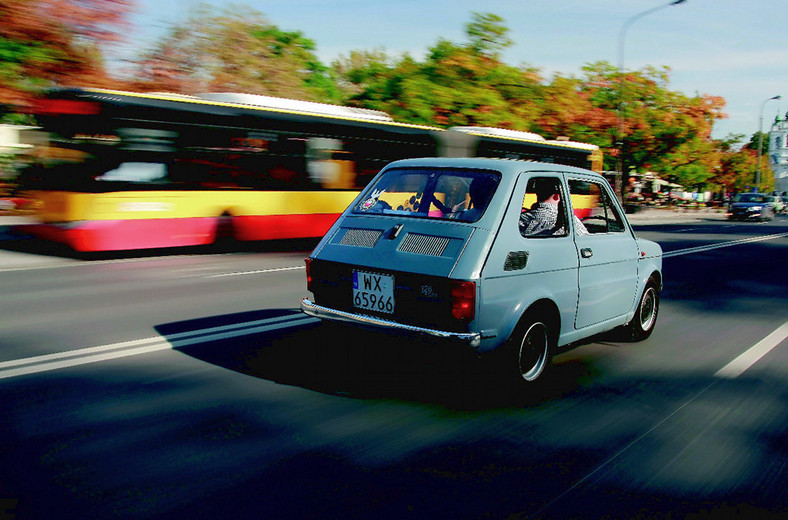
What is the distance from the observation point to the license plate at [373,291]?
15.4 ft

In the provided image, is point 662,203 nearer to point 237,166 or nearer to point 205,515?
point 237,166

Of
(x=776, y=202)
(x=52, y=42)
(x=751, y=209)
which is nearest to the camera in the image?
(x=52, y=42)

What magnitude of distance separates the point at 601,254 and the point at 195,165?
32.1ft

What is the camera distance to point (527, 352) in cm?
500

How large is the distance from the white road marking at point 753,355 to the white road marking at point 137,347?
386 centimetres

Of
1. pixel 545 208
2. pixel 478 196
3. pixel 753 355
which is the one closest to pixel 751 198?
pixel 753 355

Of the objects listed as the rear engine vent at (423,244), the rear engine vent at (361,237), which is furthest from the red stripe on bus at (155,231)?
the rear engine vent at (423,244)

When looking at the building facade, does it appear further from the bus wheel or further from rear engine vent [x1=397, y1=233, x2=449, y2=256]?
rear engine vent [x1=397, y1=233, x2=449, y2=256]

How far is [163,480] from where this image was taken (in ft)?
11.2

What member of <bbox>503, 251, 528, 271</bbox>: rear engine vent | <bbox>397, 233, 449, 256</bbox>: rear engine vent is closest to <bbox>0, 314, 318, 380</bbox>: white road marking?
<bbox>397, 233, 449, 256</bbox>: rear engine vent

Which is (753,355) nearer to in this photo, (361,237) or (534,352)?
(534,352)

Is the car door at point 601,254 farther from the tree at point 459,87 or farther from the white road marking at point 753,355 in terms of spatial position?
the tree at point 459,87

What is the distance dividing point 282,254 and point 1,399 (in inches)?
372

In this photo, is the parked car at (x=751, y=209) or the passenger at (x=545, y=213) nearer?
the passenger at (x=545, y=213)
